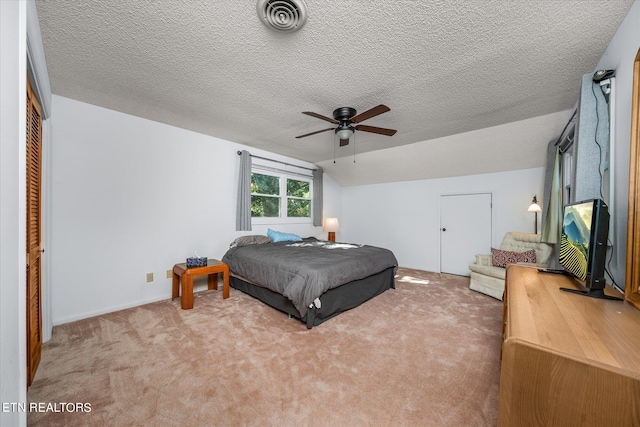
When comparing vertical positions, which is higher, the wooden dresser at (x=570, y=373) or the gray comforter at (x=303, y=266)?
the wooden dresser at (x=570, y=373)

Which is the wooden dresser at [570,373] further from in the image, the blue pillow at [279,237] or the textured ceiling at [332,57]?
the blue pillow at [279,237]

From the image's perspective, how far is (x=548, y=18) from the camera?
4.83ft

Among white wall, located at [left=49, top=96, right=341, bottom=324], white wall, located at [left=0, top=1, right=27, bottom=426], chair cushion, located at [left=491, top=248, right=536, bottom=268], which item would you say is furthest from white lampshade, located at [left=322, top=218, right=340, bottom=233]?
white wall, located at [left=0, top=1, right=27, bottom=426]

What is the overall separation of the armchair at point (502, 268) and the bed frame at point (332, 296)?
4.06 feet

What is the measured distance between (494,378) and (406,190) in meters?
4.03

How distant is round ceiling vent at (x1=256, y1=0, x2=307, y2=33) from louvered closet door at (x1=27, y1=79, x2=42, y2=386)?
1703mm

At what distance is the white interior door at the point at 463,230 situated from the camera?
439cm

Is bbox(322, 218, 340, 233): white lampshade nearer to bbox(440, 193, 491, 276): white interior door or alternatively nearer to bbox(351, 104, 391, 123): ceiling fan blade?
bbox(440, 193, 491, 276): white interior door

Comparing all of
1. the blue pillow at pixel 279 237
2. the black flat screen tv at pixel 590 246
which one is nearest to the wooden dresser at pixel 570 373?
the black flat screen tv at pixel 590 246

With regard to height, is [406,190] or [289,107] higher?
[289,107]

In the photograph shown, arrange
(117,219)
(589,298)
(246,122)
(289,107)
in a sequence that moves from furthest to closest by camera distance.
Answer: (246,122) < (117,219) < (289,107) < (589,298)

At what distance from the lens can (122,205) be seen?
2943 mm

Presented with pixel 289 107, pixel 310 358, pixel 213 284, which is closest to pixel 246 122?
pixel 289 107

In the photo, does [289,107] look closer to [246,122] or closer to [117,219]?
[246,122]
